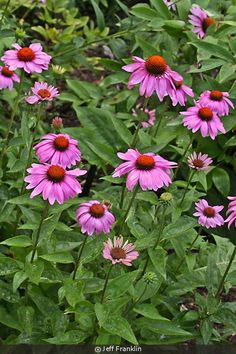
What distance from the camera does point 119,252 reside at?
1407 millimetres

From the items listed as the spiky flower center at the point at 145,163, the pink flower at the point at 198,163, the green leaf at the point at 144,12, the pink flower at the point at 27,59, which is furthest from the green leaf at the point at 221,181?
the spiky flower center at the point at 145,163

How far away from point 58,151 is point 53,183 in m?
0.15

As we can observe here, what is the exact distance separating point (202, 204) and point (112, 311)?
46 centimetres

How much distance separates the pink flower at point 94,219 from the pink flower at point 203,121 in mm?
373

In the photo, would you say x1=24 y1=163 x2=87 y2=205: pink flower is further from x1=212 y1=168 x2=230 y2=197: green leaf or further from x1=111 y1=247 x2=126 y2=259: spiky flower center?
x1=212 y1=168 x2=230 y2=197: green leaf

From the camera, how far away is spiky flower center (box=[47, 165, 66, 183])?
1390 millimetres

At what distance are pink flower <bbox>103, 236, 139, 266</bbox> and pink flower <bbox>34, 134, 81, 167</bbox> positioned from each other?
22 cm

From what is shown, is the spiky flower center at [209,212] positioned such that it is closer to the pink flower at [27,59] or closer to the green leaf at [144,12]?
the pink flower at [27,59]

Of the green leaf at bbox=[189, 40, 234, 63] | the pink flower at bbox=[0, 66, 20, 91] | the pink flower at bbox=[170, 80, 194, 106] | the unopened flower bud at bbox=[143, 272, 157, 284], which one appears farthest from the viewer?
the green leaf at bbox=[189, 40, 234, 63]

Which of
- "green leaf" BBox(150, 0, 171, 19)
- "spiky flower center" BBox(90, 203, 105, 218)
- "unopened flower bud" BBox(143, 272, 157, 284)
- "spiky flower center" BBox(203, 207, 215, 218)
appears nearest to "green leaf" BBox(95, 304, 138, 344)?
"unopened flower bud" BBox(143, 272, 157, 284)

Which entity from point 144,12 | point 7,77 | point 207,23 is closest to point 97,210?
point 7,77

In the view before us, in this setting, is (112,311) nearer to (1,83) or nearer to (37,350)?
(37,350)

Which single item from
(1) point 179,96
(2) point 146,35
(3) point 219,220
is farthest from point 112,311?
(2) point 146,35

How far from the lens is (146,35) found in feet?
8.75
